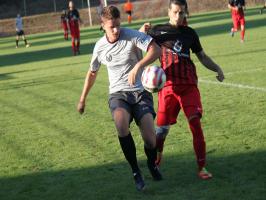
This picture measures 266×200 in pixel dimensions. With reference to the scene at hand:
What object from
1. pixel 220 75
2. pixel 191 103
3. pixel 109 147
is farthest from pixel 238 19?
pixel 191 103

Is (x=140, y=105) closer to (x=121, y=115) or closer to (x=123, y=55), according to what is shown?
(x=121, y=115)

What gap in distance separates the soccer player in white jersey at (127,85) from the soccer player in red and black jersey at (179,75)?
292 mm

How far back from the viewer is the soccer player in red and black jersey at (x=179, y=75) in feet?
21.4

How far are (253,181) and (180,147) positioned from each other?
6.29 feet

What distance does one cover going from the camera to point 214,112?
1026 cm

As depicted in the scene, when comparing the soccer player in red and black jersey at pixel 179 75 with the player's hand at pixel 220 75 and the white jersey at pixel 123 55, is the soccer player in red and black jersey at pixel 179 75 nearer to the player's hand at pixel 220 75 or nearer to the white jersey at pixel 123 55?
the player's hand at pixel 220 75

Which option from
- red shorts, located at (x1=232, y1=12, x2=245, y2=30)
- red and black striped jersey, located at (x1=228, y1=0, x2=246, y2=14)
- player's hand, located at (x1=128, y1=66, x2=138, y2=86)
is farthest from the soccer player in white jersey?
red and black striped jersey, located at (x1=228, y1=0, x2=246, y2=14)

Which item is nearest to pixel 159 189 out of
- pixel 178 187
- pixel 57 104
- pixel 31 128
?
pixel 178 187

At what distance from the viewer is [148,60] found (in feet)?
20.1

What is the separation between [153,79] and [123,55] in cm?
47

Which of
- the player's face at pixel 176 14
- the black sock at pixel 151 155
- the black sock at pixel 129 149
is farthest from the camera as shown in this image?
the black sock at pixel 151 155

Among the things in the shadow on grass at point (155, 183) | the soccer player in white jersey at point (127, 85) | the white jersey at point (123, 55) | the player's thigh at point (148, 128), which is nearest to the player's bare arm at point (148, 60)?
the soccer player in white jersey at point (127, 85)

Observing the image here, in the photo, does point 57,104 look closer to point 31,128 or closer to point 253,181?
point 31,128

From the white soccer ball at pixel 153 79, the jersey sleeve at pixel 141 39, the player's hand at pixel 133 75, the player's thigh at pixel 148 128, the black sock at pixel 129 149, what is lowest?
the black sock at pixel 129 149
